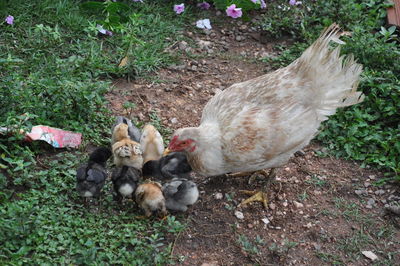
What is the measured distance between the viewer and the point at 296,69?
5.08 metres

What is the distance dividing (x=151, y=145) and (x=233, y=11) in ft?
9.25

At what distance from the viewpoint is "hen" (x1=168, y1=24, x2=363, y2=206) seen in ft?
15.8

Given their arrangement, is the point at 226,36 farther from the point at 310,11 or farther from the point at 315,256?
the point at 315,256

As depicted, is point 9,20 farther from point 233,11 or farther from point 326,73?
point 326,73

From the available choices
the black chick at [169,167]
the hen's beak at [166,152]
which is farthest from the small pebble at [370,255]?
the hen's beak at [166,152]

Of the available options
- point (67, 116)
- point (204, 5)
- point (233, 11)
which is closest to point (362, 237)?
point (67, 116)

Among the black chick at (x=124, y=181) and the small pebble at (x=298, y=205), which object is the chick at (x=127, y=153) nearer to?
the black chick at (x=124, y=181)

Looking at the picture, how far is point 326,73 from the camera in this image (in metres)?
5.02

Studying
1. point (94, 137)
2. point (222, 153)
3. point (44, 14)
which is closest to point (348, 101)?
point (222, 153)

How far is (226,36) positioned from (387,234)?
3605 mm

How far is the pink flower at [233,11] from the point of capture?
24.1 feet

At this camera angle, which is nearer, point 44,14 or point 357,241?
point 357,241

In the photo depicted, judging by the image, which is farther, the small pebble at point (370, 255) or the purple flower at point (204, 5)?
the purple flower at point (204, 5)

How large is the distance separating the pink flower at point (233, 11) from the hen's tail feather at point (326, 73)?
2.47 m
